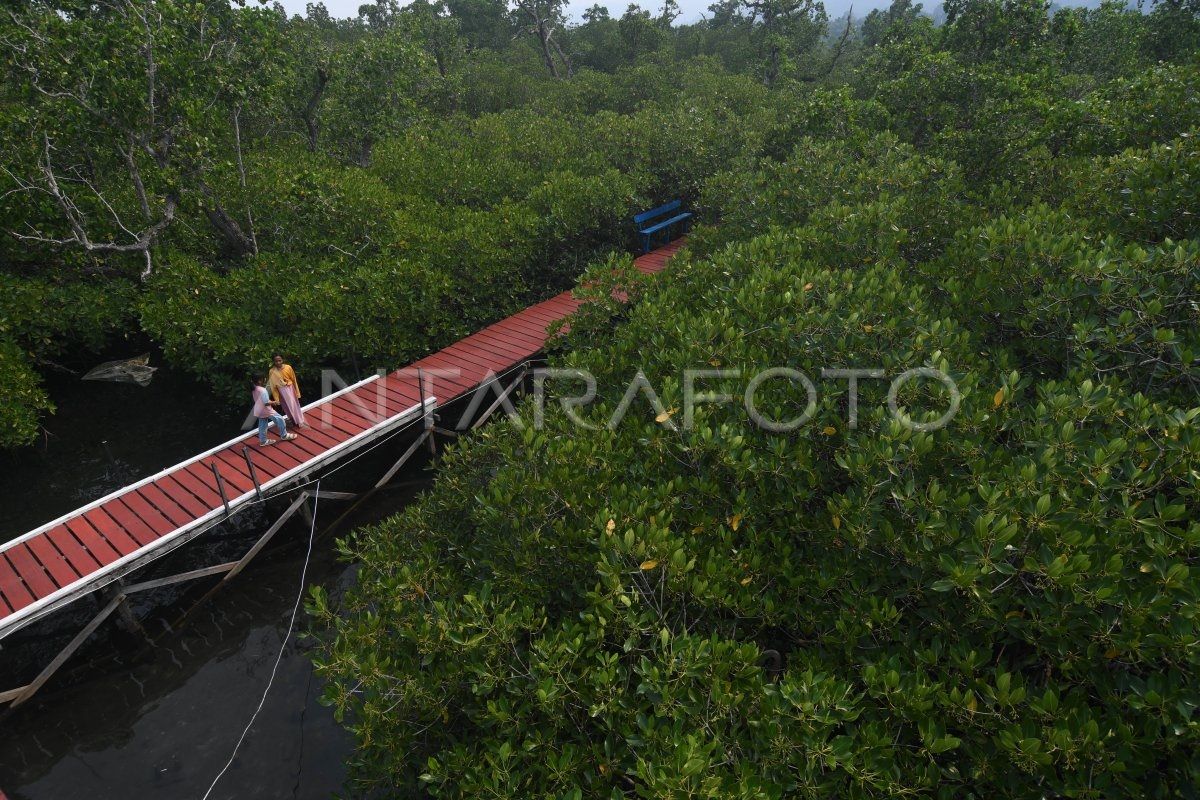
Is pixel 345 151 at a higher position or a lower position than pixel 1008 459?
A: higher

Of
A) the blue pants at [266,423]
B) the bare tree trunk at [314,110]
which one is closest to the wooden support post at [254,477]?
the blue pants at [266,423]

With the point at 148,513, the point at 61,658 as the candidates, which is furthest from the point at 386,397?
the point at 61,658

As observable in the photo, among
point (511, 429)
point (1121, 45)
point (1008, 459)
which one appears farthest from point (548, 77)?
point (1008, 459)

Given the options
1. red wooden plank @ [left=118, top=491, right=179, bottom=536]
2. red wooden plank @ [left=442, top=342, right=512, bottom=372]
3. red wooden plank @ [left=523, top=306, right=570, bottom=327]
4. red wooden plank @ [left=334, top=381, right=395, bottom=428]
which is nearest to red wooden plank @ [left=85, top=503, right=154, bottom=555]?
red wooden plank @ [left=118, top=491, right=179, bottom=536]

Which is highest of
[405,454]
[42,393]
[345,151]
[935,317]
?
[345,151]

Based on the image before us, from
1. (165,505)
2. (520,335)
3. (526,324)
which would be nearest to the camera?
(165,505)

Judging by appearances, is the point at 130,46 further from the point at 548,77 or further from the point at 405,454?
the point at 548,77

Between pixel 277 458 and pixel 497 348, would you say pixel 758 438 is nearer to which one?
pixel 277 458
